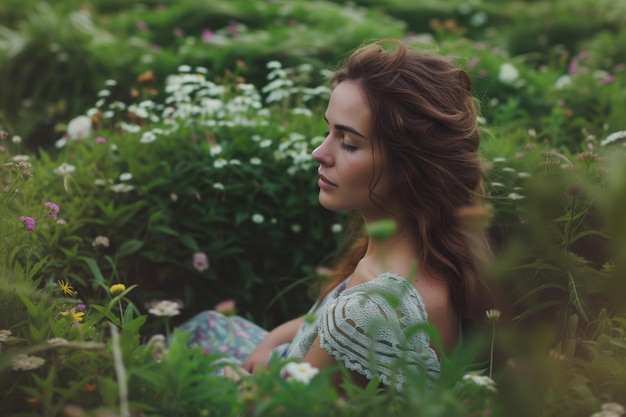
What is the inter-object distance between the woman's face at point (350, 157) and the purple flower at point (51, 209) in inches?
32.7

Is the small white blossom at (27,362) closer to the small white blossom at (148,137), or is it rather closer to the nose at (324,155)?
the nose at (324,155)

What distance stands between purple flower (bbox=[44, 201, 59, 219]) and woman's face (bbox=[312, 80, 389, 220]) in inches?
32.7

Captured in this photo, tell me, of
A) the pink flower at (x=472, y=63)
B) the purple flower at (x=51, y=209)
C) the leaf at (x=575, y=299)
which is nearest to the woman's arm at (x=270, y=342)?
the purple flower at (x=51, y=209)

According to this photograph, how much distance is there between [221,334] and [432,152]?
1.28 meters

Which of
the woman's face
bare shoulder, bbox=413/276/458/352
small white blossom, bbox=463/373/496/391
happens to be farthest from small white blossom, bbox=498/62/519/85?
small white blossom, bbox=463/373/496/391

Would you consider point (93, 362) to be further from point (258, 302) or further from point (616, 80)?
point (616, 80)

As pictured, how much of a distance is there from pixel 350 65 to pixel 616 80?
2894 mm

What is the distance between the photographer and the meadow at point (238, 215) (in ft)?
5.19

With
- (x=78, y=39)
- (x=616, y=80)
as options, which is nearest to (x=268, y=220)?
(x=616, y=80)

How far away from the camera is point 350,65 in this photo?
2.50 metres

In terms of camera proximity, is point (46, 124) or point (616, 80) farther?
point (46, 124)

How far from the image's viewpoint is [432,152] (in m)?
2.37

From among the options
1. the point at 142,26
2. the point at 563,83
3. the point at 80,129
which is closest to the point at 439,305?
the point at 80,129

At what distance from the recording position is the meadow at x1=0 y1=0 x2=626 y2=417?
1582 mm
